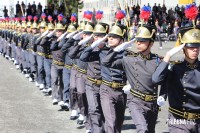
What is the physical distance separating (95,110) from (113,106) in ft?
2.54

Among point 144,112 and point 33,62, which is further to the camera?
point 33,62

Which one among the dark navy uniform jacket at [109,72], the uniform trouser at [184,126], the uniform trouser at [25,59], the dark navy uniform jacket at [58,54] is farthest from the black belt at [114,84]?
the uniform trouser at [25,59]

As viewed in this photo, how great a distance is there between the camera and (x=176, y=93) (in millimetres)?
6363

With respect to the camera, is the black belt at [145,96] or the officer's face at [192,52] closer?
the officer's face at [192,52]

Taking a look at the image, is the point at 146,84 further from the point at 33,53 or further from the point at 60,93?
the point at 33,53

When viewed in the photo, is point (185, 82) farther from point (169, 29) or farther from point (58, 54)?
point (169, 29)

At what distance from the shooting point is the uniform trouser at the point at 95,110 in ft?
29.2

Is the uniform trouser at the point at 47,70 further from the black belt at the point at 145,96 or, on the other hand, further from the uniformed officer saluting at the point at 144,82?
the black belt at the point at 145,96

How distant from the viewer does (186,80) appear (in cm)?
628

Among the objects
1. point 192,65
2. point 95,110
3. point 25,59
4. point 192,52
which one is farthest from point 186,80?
point 25,59

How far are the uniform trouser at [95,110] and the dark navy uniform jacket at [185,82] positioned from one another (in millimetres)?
2760

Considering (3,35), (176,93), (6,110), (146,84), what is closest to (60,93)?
(6,110)

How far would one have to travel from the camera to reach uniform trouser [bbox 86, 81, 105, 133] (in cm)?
889

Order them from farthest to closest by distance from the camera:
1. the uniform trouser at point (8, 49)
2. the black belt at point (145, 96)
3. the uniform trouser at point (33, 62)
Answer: the uniform trouser at point (8, 49)
the uniform trouser at point (33, 62)
the black belt at point (145, 96)
